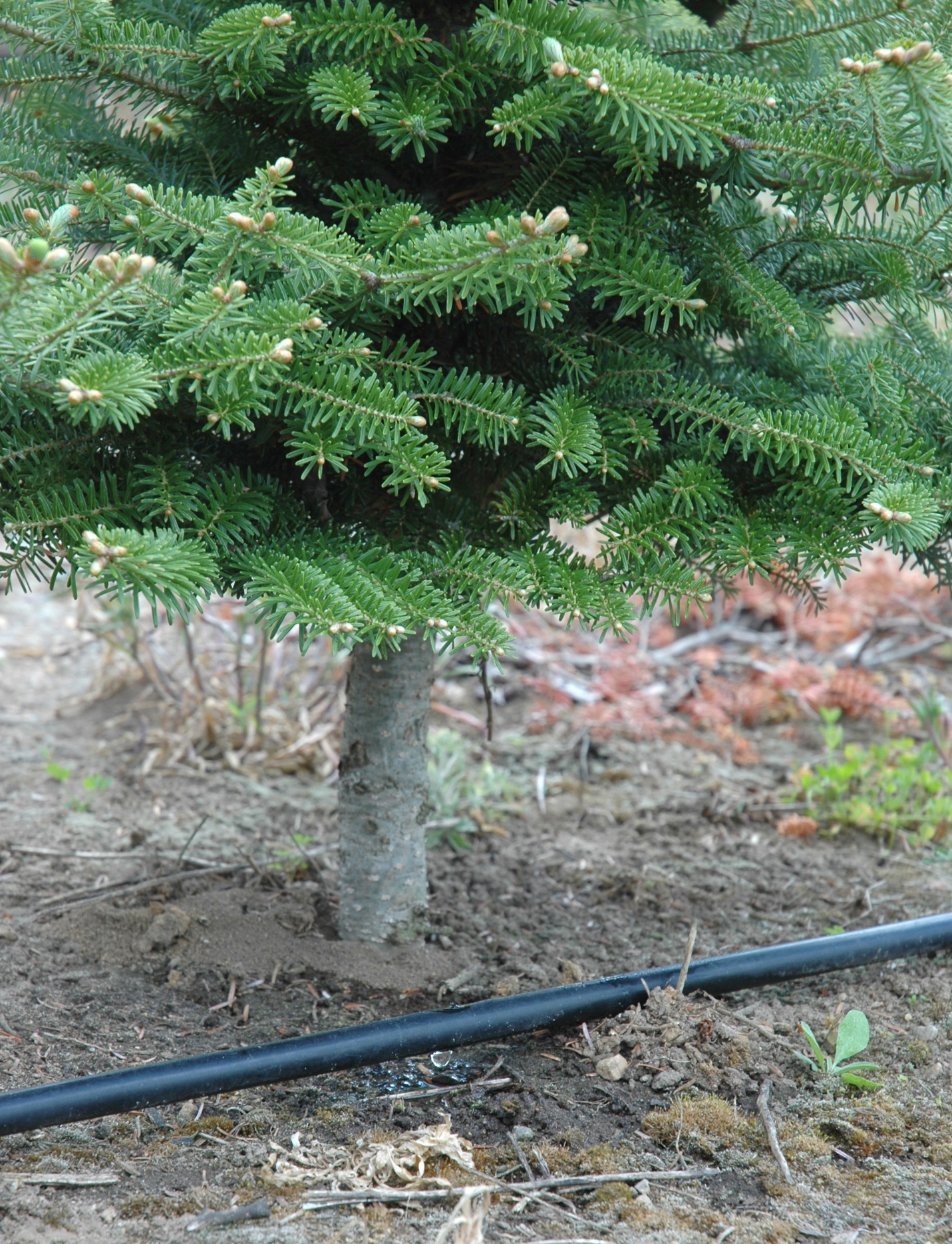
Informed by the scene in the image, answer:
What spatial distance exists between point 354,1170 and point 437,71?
173cm

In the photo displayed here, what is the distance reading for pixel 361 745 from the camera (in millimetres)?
2260

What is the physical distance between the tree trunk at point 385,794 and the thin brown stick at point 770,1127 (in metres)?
0.88

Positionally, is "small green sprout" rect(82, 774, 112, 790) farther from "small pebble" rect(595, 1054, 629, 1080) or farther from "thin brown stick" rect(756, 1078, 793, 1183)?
"thin brown stick" rect(756, 1078, 793, 1183)

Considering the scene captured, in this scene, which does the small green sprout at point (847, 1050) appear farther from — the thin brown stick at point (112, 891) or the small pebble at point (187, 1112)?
the thin brown stick at point (112, 891)

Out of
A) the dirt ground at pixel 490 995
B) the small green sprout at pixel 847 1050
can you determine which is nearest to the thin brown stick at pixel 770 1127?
the dirt ground at pixel 490 995

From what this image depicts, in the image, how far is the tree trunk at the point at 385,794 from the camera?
2219 mm

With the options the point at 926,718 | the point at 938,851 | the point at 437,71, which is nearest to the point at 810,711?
the point at 926,718

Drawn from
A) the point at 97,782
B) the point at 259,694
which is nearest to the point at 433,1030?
the point at 97,782

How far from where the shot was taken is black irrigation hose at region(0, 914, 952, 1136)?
5.26ft

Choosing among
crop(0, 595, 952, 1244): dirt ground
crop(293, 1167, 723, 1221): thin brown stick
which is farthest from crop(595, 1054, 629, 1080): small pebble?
crop(293, 1167, 723, 1221): thin brown stick

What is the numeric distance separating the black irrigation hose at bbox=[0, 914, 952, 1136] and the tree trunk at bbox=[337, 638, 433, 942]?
463 millimetres

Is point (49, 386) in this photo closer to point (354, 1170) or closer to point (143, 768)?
point (354, 1170)

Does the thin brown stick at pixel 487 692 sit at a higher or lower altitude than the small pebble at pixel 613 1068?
higher

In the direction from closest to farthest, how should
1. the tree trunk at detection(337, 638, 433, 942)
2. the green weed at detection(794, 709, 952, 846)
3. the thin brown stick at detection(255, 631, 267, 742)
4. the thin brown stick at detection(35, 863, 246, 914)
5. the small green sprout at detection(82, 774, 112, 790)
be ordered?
the tree trunk at detection(337, 638, 433, 942)
the thin brown stick at detection(35, 863, 246, 914)
the green weed at detection(794, 709, 952, 846)
the small green sprout at detection(82, 774, 112, 790)
the thin brown stick at detection(255, 631, 267, 742)
